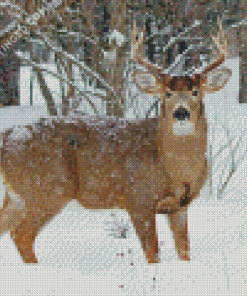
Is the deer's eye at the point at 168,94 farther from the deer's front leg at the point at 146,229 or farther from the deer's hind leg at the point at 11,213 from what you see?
the deer's hind leg at the point at 11,213

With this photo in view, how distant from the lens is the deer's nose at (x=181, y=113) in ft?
4.06

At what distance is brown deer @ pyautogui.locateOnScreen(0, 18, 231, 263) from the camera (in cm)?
132

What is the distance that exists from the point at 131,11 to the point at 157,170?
29.4 inches

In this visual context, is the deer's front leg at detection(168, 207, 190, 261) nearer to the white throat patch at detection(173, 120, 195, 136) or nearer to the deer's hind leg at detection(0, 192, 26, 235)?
the white throat patch at detection(173, 120, 195, 136)

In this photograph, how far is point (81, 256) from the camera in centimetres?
146

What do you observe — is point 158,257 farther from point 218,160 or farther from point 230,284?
point 218,160

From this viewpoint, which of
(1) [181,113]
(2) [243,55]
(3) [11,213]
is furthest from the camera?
(2) [243,55]

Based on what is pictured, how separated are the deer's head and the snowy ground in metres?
0.40

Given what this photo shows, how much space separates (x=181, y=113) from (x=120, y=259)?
0.48 metres

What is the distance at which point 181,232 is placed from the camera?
4.70 feet

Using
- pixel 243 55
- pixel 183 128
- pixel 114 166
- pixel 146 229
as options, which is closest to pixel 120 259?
pixel 146 229

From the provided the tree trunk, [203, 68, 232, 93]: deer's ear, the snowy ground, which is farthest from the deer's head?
the tree trunk

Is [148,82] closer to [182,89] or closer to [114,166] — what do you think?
[182,89]

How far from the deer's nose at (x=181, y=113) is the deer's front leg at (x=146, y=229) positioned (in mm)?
288
